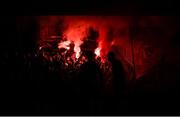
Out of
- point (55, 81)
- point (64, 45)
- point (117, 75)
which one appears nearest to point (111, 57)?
point (117, 75)

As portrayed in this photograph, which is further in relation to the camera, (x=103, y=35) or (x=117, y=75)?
(x=103, y=35)

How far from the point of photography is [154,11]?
754 centimetres

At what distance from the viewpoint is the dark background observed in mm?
6621

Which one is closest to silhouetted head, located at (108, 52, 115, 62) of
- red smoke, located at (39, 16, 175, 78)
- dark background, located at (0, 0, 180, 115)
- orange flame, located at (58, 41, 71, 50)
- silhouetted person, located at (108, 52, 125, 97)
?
silhouetted person, located at (108, 52, 125, 97)

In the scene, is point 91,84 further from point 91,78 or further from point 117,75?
Answer: point 117,75

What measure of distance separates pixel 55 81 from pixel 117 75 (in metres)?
1.70

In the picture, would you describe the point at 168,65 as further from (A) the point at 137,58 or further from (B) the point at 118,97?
(B) the point at 118,97

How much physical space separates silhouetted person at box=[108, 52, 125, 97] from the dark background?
0.36 m

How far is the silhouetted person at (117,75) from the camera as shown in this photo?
23.2ft

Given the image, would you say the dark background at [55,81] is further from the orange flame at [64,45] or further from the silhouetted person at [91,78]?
the orange flame at [64,45]

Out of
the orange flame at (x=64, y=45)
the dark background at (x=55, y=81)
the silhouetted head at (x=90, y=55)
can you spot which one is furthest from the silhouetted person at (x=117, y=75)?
the orange flame at (x=64, y=45)

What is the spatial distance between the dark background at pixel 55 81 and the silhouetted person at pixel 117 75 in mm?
360

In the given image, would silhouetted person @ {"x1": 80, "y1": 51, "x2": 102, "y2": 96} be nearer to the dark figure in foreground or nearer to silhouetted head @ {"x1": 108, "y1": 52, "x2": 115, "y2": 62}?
the dark figure in foreground

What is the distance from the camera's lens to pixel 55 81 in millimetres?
6914
